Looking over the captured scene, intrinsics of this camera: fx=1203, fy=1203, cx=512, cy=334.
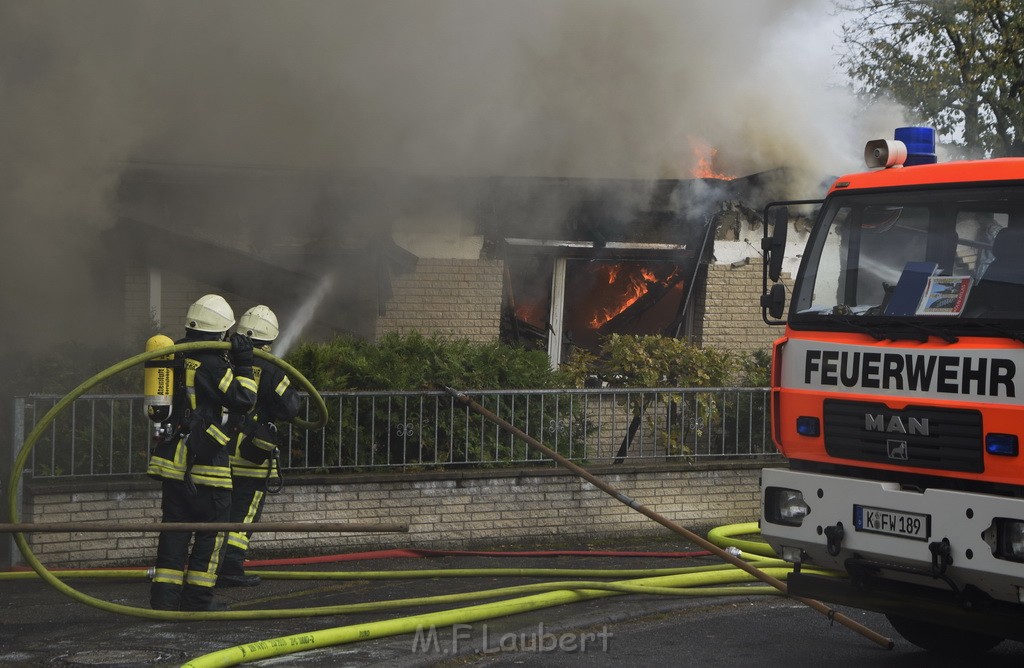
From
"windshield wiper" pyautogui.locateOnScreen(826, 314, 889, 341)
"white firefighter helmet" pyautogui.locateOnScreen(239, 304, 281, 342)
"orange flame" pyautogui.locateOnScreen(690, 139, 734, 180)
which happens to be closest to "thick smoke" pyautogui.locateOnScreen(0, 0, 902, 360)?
"orange flame" pyautogui.locateOnScreen(690, 139, 734, 180)

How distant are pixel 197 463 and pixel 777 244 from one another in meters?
3.57

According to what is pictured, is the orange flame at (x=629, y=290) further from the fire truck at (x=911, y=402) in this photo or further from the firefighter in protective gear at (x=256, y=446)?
the fire truck at (x=911, y=402)

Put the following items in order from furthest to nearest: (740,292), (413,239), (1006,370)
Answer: (740,292) → (413,239) → (1006,370)

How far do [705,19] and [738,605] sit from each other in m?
6.37

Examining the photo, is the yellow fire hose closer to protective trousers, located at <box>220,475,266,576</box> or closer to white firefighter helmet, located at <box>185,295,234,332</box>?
protective trousers, located at <box>220,475,266,576</box>

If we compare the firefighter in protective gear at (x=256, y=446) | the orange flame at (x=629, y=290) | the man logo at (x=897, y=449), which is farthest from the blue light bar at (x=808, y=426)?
the orange flame at (x=629, y=290)

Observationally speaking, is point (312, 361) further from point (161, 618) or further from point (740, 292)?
point (740, 292)

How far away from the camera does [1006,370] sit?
5.33 m

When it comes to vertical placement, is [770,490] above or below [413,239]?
below

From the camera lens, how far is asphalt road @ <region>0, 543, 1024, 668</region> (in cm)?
618

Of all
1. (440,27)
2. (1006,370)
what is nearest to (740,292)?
(440,27)

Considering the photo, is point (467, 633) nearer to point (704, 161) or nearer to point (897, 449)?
point (897, 449)

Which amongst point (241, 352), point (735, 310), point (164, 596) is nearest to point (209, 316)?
point (241, 352)

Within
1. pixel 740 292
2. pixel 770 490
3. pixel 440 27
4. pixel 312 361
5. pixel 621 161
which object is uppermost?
pixel 440 27
